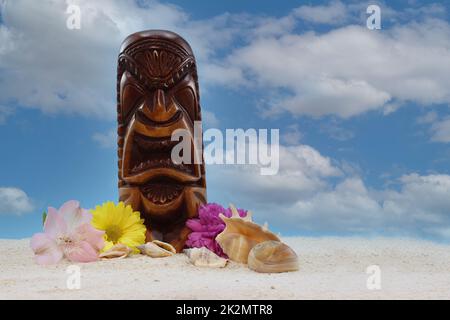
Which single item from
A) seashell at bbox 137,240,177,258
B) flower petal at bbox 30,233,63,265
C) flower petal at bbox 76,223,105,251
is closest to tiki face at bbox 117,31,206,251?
seashell at bbox 137,240,177,258

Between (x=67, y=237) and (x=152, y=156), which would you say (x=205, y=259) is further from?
(x=152, y=156)

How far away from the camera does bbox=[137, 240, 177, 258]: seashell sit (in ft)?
19.7

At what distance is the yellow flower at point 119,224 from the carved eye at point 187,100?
1.37 metres

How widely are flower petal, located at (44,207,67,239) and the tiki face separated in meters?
1.04

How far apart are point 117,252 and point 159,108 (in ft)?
5.66

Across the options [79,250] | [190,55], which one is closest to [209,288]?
[79,250]

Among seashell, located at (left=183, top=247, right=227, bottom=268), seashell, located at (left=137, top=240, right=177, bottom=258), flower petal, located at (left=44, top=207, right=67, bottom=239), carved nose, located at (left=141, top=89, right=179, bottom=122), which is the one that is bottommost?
seashell, located at (left=183, top=247, right=227, bottom=268)

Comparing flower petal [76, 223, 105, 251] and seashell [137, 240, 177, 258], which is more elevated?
flower petal [76, 223, 105, 251]

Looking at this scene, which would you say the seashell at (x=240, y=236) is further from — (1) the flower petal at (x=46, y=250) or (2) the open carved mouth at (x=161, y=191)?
(1) the flower petal at (x=46, y=250)

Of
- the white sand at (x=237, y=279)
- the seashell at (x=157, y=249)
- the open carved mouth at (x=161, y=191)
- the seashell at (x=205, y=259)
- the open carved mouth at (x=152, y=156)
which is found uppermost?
the open carved mouth at (x=152, y=156)

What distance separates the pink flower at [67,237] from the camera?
18.7ft

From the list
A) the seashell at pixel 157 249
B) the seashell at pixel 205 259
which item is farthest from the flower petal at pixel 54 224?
the seashell at pixel 205 259

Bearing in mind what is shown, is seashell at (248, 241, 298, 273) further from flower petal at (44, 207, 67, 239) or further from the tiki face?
flower petal at (44, 207, 67, 239)

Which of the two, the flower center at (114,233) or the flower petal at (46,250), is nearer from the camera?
the flower petal at (46,250)
